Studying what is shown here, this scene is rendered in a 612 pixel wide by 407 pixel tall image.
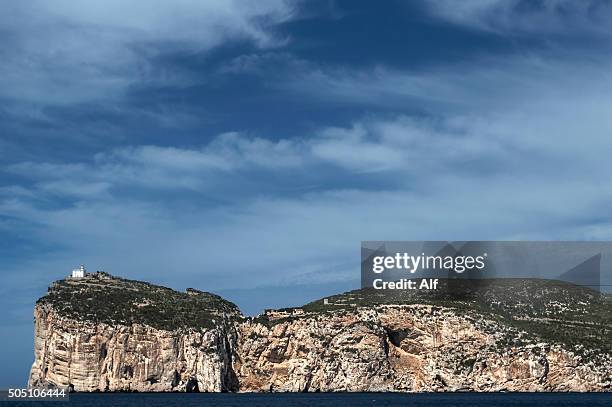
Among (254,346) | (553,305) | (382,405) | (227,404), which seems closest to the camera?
(382,405)

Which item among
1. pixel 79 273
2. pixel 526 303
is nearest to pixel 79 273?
pixel 79 273

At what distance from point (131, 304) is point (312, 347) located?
3313 cm

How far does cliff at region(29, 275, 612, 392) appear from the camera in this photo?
135m

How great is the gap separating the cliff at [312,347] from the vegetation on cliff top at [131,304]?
0.36 metres

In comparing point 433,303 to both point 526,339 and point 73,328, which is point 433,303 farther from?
point 73,328

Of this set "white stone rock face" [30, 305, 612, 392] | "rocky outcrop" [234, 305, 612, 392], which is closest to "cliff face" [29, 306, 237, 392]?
"white stone rock face" [30, 305, 612, 392]

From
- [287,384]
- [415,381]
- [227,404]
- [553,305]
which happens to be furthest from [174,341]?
[553,305]

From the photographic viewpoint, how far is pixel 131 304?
146125mm

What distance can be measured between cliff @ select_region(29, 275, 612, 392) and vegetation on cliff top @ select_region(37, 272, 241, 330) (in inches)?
14.0

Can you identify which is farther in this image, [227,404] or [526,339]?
[526,339]

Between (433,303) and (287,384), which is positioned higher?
(433,303)

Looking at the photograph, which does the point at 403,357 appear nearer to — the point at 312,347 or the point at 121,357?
the point at 312,347

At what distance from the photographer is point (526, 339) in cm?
13612

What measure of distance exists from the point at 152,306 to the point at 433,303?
5022 cm
